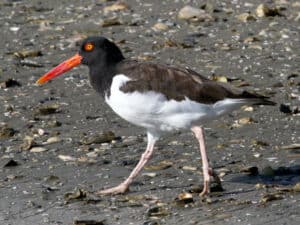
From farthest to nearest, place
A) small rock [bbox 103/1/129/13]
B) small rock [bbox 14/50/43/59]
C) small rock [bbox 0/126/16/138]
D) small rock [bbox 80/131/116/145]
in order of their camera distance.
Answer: small rock [bbox 103/1/129/13] < small rock [bbox 14/50/43/59] < small rock [bbox 0/126/16/138] < small rock [bbox 80/131/116/145]

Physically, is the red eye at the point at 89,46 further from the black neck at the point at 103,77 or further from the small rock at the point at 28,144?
the small rock at the point at 28,144

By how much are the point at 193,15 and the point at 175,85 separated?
Result: 482cm

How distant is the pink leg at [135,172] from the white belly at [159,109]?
376 millimetres

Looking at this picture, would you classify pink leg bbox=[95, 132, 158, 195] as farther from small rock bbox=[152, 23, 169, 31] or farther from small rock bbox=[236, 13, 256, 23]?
small rock bbox=[236, 13, 256, 23]

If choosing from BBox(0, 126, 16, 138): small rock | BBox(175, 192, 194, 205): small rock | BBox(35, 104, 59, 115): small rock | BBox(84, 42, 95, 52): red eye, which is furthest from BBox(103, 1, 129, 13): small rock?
BBox(175, 192, 194, 205): small rock

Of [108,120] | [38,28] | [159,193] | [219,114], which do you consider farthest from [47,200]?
[38,28]

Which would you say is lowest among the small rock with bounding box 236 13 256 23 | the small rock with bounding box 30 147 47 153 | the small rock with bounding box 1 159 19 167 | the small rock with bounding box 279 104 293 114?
the small rock with bounding box 1 159 19 167

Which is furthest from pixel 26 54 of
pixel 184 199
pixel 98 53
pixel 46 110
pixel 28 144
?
pixel 184 199

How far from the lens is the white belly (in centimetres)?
722

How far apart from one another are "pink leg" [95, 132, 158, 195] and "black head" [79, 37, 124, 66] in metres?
0.67

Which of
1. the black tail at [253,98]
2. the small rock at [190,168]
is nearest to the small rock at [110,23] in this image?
the small rock at [190,168]

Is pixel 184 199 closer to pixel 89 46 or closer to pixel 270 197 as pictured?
pixel 270 197

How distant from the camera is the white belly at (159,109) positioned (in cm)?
722

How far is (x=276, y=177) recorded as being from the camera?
746cm
